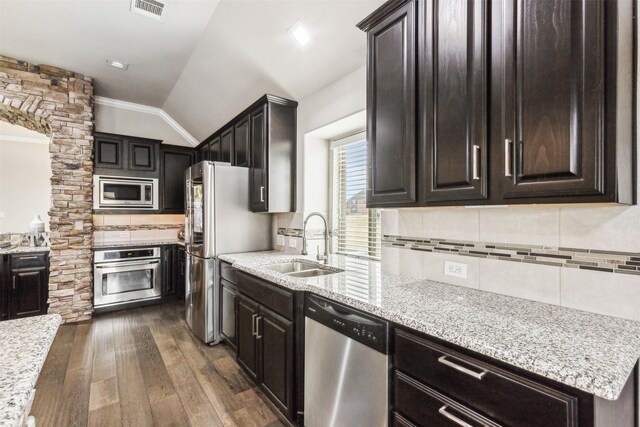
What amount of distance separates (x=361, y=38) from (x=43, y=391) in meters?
3.56

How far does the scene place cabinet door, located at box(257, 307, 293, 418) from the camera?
1840mm

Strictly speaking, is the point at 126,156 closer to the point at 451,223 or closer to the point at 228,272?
the point at 228,272

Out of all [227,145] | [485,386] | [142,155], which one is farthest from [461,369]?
[142,155]

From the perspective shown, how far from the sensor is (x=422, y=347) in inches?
44.4

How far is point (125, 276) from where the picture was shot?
4.08m

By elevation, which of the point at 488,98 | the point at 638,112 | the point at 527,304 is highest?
the point at 488,98

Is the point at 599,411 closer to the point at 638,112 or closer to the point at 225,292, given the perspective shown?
the point at 638,112

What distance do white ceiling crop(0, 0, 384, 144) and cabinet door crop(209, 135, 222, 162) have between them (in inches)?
15.9

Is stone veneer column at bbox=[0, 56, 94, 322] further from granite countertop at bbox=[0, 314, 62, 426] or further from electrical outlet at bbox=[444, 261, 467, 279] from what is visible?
electrical outlet at bbox=[444, 261, 467, 279]

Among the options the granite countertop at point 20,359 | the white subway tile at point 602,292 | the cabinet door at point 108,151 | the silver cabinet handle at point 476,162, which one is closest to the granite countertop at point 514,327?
the white subway tile at point 602,292

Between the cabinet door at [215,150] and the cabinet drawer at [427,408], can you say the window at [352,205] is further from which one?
the cabinet door at [215,150]

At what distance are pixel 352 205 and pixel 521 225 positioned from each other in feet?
5.20

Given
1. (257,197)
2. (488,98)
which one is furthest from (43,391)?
(488,98)

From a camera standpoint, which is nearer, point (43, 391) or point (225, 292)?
point (43, 391)
